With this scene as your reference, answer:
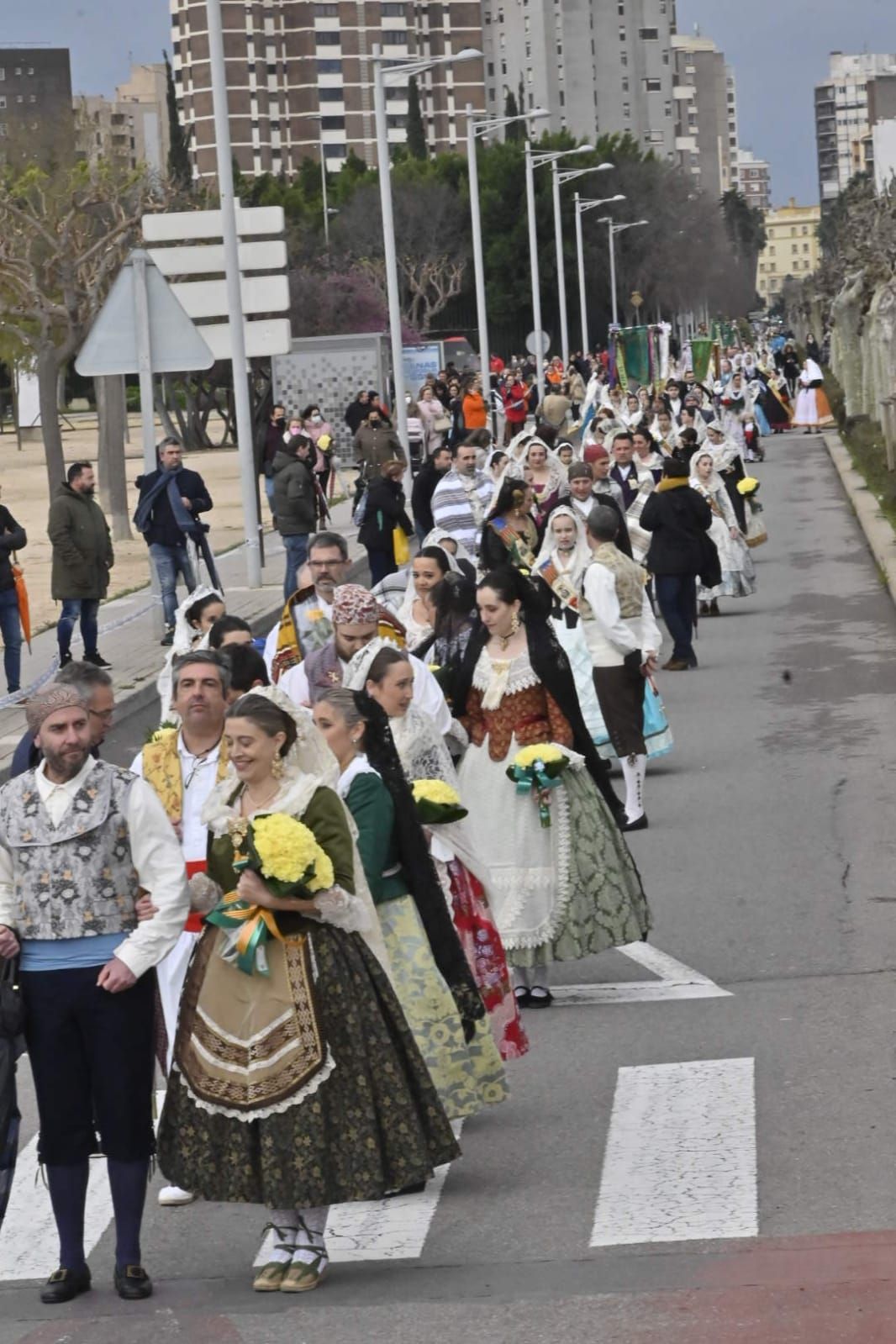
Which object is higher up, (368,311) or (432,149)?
(432,149)

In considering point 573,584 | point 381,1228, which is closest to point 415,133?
point 573,584

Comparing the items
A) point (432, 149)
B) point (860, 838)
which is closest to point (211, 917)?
point (860, 838)

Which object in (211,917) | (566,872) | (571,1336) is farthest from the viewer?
(566,872)

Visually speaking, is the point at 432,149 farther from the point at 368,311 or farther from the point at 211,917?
the point at 211,917

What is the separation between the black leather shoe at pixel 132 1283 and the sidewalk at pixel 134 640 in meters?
9.63

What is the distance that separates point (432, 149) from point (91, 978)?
191536mm

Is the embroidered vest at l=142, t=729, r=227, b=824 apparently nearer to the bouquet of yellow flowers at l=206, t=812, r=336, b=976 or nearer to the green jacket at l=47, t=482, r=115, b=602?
the bouquet of yellow flowers at l=206, t=812, r=336, b=976

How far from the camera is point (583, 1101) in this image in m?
8.61

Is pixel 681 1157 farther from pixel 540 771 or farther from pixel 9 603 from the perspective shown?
pixel 9 603

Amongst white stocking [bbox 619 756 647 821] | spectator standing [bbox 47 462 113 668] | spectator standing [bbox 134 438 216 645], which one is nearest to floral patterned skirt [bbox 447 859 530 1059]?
white stocking [bbox 619 756 647 821]

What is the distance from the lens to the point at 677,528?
64.8 ft

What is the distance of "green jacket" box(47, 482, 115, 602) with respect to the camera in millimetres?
20625

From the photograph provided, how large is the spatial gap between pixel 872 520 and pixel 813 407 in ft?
90.8

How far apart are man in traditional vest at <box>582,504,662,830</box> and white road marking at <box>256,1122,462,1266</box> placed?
5.86 meters
